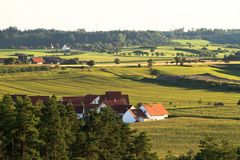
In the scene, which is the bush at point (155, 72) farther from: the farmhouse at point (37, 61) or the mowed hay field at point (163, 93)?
the farmhouse at point (37, 61)

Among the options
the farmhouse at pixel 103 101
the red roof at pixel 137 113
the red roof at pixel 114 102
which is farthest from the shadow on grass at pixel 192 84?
the red roof at pixel 137 113

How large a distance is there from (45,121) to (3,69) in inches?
4373

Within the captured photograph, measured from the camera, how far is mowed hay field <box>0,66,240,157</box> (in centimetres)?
6988

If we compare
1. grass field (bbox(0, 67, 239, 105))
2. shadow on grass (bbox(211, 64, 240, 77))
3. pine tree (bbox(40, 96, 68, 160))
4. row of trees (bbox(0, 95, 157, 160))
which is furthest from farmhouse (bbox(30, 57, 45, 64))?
pine tree (bbox(40, 96, 68, 160))

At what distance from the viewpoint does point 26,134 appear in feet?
116

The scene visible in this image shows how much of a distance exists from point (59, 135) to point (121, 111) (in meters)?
53.9

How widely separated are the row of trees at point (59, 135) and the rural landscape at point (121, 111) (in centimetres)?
6

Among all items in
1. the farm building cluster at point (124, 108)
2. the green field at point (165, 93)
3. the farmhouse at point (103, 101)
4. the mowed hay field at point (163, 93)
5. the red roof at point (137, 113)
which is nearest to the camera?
the mowed hay field at point (163, 93)

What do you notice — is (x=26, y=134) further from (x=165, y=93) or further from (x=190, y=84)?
(x=190, y=84)

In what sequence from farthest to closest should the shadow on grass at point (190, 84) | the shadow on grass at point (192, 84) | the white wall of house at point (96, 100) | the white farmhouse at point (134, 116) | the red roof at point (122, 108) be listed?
the shadow on grass at point (190, 84)
the shadow on grass at point (192, 84)
the white wall of house at point (96, 100)
the red roof at point (122, 108)
the white farmhouse at point (134, 116)

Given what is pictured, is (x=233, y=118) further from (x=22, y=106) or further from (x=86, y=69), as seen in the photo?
(x=86, y=69)

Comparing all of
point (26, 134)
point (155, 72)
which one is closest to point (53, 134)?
point (26, 134)

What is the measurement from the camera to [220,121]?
3201 inches

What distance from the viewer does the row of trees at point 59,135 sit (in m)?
35.1
